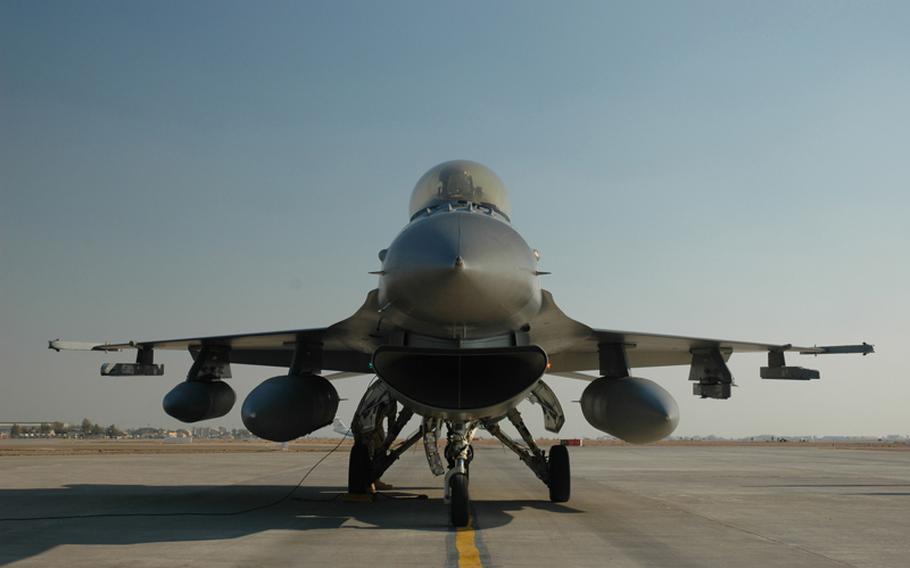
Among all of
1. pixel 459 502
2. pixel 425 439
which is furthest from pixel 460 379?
pixel 425 439

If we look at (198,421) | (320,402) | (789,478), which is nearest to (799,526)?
(320,402)

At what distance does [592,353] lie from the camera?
12828mm

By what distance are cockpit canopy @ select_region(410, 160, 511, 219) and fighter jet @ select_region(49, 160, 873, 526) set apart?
21mm

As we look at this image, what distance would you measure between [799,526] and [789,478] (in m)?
10.6

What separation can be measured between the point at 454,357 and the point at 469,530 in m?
1.94

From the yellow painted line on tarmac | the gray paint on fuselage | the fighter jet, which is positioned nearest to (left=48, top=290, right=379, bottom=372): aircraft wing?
the fighter jet

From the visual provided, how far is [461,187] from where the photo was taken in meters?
9.15

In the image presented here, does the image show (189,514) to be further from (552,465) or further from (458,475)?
(552,465)

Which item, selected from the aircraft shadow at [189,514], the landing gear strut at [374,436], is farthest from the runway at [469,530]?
the landing gear strut at [374,436]

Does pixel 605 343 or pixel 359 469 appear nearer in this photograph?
pixel 605 343

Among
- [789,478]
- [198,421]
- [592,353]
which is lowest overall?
[789,478]

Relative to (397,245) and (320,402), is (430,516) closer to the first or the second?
(320,402)

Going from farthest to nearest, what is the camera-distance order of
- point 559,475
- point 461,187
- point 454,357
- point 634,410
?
point 559,475 < point 634,410 < point 461,187 < point 454,357

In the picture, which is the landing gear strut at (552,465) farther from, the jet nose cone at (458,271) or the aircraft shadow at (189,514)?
the jet nose cone at (458,271)
